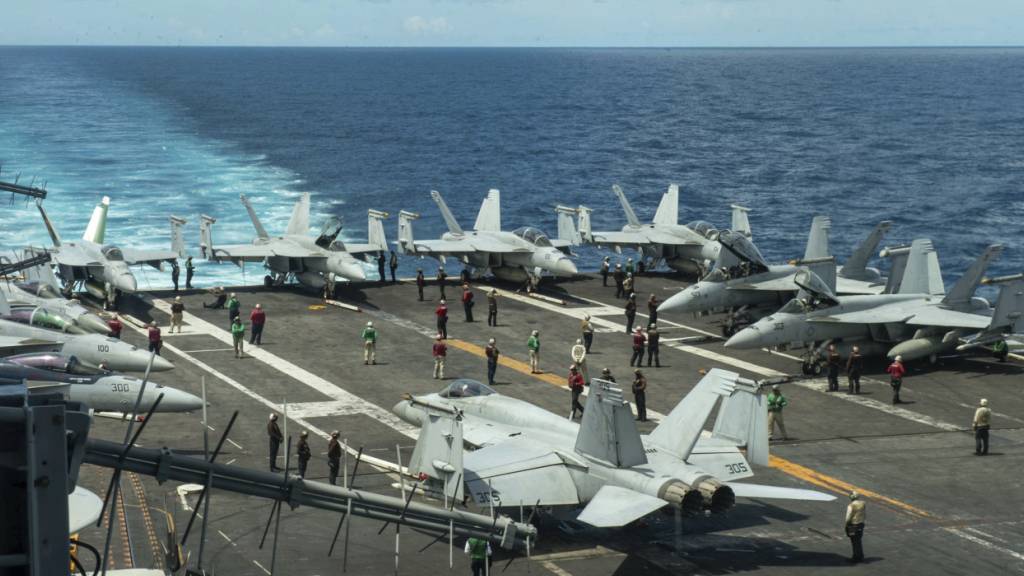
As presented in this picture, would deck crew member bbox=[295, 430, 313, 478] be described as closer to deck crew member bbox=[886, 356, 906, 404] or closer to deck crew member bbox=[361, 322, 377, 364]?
deck crew member bbox=[361, 322, 377, 364]

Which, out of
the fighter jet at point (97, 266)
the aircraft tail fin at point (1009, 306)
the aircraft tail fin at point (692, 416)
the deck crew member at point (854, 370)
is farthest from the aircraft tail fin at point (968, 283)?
the fighter jet at point (97, 266)

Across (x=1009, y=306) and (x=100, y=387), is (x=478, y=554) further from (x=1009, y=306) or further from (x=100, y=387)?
(x=1009, y=306)

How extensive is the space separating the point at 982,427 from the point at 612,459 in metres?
12.1

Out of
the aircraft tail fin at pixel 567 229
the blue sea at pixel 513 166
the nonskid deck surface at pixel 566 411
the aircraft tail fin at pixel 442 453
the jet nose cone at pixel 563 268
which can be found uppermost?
the aircraft tail fin at pixel 442 453

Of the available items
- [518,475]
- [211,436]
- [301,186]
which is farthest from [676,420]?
[301,186]

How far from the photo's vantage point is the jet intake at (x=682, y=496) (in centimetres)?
2314

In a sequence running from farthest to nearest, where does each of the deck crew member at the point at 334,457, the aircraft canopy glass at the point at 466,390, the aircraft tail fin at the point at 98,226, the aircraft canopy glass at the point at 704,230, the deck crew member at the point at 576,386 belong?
the aircraft canopy glass at the point at 704,230
the aircraft tail fin at the point at 98,226
the deck crew member at the point at 576,386
the aircraft canopy glass at the point at 466,390
the deck crew member at the point at 334,457

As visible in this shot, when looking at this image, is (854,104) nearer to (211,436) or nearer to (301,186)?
(301,186)

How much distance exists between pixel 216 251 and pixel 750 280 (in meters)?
21.4

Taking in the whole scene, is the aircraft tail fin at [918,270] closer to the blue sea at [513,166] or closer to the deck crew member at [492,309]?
the deck crew member at [492,309]

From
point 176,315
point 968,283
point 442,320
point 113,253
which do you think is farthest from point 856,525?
point 113,253

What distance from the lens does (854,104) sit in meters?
192

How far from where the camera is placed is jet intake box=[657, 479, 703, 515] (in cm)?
2314

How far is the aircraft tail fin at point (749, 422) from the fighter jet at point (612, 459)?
0.07 feet
